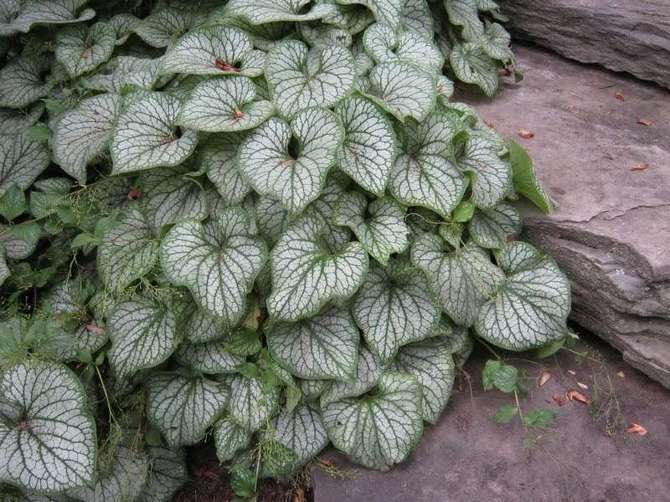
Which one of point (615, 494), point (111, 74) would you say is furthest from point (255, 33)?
point (615, 494)

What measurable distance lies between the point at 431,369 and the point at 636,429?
746 mm

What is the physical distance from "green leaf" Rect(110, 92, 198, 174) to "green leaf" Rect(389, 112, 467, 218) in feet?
2.61

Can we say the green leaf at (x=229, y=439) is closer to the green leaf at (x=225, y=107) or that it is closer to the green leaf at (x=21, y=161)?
the green leaf at (x=225, y=107)

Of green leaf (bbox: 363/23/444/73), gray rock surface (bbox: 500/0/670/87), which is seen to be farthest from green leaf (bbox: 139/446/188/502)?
gray rock surface (bbox: 500/0/670/87)

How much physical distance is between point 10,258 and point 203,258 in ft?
3.19

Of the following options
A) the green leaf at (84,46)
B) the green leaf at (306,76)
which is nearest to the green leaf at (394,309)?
the green leaf at (306,76)

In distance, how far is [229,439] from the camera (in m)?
2.40

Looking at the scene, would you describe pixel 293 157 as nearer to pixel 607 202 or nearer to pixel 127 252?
A: pixel 127 252

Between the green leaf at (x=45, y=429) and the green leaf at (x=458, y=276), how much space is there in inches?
50.0

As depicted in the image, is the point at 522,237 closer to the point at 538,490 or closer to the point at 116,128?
the point at 538,490

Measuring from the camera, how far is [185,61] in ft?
8.29

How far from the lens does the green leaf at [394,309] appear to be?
235 centimetres

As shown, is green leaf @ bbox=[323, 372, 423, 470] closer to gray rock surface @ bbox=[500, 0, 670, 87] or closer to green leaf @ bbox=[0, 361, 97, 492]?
green leaf @ bbox=[0, 361, 97, 492]


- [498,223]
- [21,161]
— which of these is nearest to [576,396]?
[498,223]
